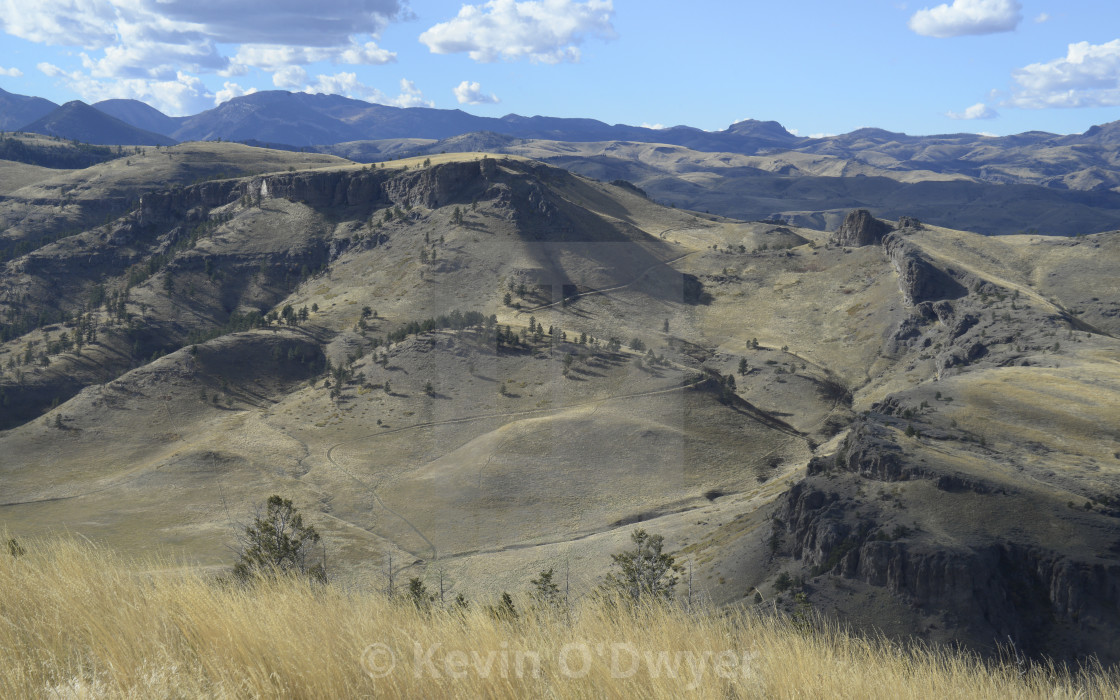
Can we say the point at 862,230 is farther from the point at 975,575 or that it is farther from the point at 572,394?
the point at 975,575

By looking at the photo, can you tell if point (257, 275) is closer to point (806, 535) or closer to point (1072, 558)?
point (806, 535)

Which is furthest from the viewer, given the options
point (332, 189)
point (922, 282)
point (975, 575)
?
point (332, 189)

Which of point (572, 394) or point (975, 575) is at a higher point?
point (975, 575)

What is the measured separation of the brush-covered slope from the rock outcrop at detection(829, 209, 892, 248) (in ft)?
1.59

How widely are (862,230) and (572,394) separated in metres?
67.3

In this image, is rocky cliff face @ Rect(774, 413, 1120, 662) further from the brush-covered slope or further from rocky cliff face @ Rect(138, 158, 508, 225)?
rocky cliff face @ Rect(138, 158, 508, 225)

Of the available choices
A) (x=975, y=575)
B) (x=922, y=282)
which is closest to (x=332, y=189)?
(x=922, y=282)

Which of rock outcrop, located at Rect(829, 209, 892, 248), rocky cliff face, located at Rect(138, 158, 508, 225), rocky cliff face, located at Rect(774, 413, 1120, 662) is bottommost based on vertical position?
rocky cliff face, located at Rect(774, 413, 1120, 662)

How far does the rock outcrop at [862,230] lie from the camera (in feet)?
399

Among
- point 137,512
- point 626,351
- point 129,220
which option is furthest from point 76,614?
point 129,220

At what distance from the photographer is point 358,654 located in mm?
5781

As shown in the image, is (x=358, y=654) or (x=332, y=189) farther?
(x=332, y=189)

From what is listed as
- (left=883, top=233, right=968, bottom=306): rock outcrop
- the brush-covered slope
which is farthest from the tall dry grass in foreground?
(left=883, top=233, right=968, bottom=306): rock outcrop

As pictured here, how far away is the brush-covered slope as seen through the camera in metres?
40.1
